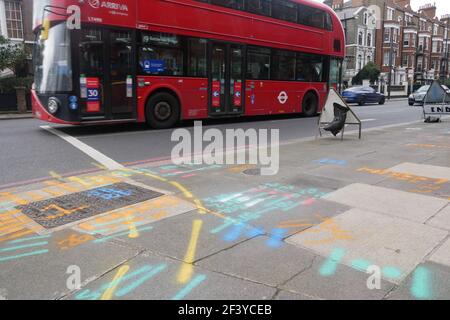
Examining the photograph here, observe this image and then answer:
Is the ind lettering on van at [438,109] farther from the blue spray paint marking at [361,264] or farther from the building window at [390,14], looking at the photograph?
the building window at [390,14]

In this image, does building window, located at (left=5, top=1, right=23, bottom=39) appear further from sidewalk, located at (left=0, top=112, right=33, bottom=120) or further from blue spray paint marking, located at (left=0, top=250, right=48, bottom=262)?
blue spray paint marking, located at (left=0, top=250, right=48, bottom=262)

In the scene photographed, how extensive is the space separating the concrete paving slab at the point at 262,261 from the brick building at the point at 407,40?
54.0 m

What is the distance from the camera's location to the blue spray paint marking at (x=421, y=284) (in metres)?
3.03

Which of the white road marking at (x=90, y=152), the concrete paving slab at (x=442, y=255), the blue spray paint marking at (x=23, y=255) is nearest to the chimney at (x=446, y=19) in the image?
the white road marking at (x=90, y=152)

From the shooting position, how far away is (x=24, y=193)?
5.67 m

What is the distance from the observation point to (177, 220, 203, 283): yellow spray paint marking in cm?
328

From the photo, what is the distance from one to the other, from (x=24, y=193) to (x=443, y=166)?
7084mm

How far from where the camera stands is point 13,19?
2862cm

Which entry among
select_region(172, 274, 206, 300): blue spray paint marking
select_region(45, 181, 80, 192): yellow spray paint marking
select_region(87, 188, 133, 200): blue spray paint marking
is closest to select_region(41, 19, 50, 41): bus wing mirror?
select_region(45, 181, 80, 192): yellow spray paint marking

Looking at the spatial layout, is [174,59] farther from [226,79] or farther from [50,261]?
[50,261]

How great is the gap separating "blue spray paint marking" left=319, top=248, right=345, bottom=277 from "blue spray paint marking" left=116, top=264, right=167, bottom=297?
4.39 ft

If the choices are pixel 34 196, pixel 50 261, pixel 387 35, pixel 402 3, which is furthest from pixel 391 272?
pixel 402 3

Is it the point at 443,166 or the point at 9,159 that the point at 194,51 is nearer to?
the point at 9,159
